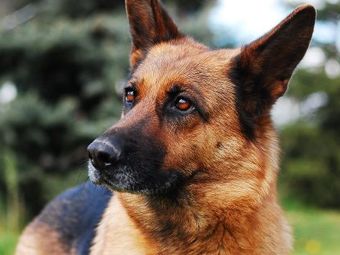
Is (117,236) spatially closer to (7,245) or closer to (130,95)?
(130,95)

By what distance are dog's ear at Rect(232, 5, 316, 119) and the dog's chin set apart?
680 mm

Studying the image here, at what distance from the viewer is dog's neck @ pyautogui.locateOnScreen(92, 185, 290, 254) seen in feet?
11.8

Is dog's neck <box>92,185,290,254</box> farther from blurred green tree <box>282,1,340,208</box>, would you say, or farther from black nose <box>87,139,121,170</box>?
blurred green tree <box>282,1,340,208</box>

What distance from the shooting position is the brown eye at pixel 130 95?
12.6 ft

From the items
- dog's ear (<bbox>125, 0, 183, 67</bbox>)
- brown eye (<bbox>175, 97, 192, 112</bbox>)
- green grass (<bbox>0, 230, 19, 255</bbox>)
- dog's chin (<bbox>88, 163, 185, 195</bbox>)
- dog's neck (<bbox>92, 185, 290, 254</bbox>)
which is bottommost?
green grass (<bbox>0, 230, 19, 255</bbox>)

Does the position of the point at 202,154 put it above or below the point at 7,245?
above

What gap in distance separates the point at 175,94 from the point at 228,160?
50 cm

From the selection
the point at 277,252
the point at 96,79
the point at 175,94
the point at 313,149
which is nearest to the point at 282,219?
the point at 277,252

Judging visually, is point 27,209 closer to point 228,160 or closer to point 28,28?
point 28,28

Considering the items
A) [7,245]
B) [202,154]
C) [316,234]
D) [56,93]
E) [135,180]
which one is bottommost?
[316,234]

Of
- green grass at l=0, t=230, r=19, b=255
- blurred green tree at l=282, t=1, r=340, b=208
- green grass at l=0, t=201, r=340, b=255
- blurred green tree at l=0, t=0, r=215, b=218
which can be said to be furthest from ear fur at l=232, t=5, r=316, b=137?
blurred green tree at l=282, t=1, r=340, b=208

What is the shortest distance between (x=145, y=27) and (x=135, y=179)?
131 cm

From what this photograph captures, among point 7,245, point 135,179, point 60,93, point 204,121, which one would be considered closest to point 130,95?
point 204,121

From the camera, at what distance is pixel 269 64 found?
12.5ft
